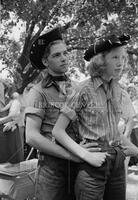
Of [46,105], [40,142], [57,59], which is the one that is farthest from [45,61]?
[40,142]

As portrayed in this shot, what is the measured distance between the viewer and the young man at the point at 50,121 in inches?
70.1

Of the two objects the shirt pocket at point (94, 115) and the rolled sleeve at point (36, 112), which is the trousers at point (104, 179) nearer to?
the shirt pocket at point (94, 115)

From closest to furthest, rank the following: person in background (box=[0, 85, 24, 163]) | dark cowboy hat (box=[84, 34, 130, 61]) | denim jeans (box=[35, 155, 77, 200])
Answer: dark cowboy hat (box=[84, 34, 130, 61]) → denim jeans (box=[35, 155, 77, 200]) → person in background (box=[0, 85, 24, 163])

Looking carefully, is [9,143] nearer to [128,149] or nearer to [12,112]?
[12,112]

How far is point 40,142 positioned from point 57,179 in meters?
0.22

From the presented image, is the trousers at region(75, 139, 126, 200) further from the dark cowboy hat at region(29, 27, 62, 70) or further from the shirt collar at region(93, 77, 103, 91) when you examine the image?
the dark cowboy hat at region(29, 27, 62, 70)

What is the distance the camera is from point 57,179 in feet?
5.90

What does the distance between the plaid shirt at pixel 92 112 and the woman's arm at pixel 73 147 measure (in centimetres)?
5

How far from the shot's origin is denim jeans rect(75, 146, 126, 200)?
5.31 feet

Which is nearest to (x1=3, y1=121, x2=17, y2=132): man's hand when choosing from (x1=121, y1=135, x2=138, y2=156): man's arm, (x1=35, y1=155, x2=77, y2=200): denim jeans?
(x1=35, y1=155, x2=77, y2=200): denim jeans

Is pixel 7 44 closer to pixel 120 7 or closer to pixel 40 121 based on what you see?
pixel 120 7

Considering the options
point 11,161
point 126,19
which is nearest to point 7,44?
point 126,19

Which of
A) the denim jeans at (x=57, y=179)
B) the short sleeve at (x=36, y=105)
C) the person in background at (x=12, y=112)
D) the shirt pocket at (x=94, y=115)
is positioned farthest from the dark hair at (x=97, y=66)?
the person in background at (x=12, y=112)

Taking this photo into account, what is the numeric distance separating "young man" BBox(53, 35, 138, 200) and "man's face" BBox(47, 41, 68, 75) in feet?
0.80
